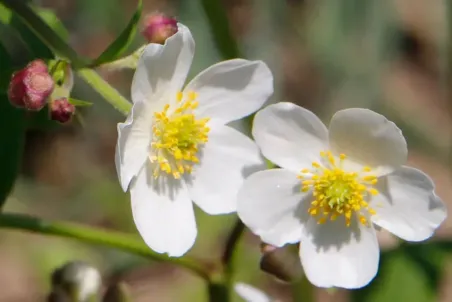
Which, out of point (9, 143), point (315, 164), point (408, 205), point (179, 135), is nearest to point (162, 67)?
point (179, 135)

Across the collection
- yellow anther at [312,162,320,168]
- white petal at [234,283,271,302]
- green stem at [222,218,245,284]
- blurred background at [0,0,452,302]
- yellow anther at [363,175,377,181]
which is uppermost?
yellow anther at [312,162,320,168]

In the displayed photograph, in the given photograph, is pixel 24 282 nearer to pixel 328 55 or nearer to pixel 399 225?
pixel 328 55

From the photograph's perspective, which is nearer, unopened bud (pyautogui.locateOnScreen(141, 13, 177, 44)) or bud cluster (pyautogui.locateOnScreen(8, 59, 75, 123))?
bud cluster (pyautogui.locateOnScreen(8, 59, 75, 123))

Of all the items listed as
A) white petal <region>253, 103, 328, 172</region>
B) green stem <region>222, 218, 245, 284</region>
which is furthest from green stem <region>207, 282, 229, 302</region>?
white petal <region>253, 103, 328, 172</region>

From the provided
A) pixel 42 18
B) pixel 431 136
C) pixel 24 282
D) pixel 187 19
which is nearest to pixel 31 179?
pixel 24 282

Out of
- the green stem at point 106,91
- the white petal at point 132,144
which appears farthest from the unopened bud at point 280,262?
the green stem at point 106,91

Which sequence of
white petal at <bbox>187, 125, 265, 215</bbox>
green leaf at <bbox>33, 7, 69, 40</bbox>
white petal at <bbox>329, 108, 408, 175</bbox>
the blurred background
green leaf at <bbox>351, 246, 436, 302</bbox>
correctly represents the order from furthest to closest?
the blurred background < green leaf at <bbox>351, 246, 436, 302</bbox> < green leaf at <bbox>33, 7, 69, 40</bbox> < white petal at <bbox>187, 125, 265, 215</bbox> < white petal at <bbox>329, 108, 408, 175</bbox>

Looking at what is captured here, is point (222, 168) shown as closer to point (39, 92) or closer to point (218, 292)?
point (218, 292)

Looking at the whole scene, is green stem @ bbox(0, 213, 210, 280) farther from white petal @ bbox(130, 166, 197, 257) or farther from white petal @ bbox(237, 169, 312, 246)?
white petal @ bbox(237, 169, 312, 246)
